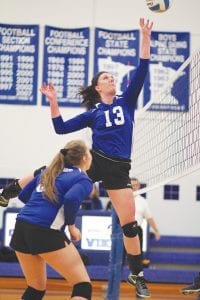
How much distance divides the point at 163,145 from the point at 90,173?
4772 millimetres

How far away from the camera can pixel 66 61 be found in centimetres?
1284

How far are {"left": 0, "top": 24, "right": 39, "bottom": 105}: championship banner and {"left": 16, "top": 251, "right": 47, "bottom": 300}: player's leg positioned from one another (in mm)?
8236

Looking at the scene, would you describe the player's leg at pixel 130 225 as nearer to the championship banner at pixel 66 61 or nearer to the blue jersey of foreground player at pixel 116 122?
the blue jersey of foreground player at pixel 116 122

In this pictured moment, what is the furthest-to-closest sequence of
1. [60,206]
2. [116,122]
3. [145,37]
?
[116,122], [145,37], [60,206]

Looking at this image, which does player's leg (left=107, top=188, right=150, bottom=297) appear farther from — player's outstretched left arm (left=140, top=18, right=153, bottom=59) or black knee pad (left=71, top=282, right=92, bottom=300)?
player's outstretched left arm (left=140, top=18, right=153, bottom=59)

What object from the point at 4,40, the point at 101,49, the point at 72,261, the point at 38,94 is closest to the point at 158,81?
the point at 101,49

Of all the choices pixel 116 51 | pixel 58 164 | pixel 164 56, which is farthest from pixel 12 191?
pixel 164 56

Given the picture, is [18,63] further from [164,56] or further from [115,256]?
[115,256]

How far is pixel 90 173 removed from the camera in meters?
5.78

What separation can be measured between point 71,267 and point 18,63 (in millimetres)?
8797

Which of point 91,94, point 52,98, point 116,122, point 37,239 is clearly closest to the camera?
point 37,239

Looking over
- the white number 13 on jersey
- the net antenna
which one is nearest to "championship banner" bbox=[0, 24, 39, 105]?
the net antenna

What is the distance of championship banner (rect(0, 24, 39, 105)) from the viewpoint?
12797 mm

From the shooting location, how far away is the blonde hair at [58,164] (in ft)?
15.3
